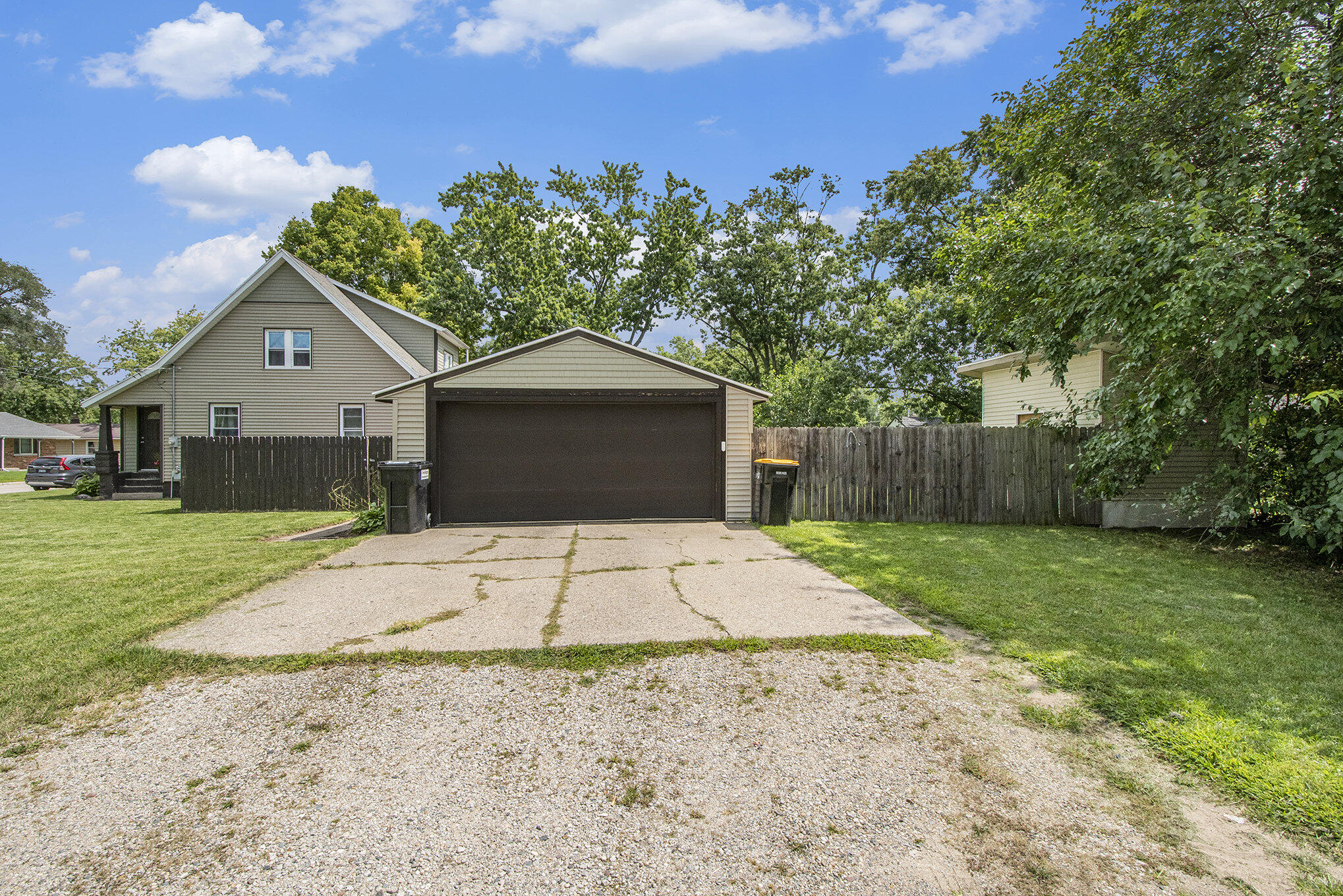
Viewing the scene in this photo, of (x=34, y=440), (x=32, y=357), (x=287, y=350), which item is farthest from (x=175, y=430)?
(x=32, y=357)

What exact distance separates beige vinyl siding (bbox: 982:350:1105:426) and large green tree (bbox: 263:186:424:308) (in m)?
23.9

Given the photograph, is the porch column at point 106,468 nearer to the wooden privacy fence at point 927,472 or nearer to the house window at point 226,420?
the house window at point 226,420

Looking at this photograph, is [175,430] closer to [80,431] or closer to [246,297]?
[246,297]

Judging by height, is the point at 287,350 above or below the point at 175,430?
above

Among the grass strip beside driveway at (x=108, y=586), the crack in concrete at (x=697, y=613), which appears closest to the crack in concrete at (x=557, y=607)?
the crack in concrete at (x=697, y=613)

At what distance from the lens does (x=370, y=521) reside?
381 inches

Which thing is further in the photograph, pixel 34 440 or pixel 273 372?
pixel 34 440

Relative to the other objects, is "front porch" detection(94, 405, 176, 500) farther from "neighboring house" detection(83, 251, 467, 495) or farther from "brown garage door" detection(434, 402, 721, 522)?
"brown garage door" detection(434, 402, 721, 522)

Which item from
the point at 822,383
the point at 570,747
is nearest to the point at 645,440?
the point at 570,747

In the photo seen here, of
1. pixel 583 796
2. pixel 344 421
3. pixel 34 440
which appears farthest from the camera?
pixel 34 440

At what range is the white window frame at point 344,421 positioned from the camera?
53.2ft

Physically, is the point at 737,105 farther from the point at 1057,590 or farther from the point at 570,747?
the point at 570,747

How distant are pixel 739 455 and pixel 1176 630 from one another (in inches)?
256

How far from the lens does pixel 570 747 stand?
9.70 feet
